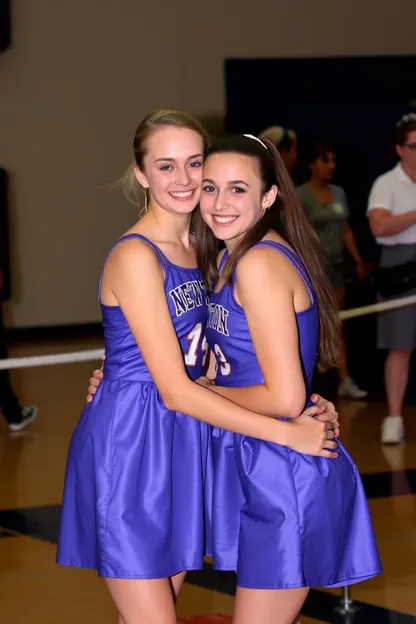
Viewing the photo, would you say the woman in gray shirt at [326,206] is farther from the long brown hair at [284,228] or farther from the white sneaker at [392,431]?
the long brown hair at [284,228]

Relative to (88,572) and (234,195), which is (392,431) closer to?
(88,572)

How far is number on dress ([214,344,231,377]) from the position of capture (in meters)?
2.32

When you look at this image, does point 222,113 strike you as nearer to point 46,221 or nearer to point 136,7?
point 136,7

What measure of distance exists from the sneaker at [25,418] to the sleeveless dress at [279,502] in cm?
409

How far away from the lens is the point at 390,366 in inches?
223

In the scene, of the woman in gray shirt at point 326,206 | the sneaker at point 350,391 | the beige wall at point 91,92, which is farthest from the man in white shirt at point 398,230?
the beige wall at point 91,92

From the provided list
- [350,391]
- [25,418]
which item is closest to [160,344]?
[25,418]

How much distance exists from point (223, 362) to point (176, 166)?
461 mm

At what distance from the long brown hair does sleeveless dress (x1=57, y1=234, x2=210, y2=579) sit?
0.23m

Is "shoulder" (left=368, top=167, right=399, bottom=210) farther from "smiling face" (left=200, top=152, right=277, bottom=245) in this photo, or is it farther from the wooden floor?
"smiling face" (left=200, top=152, right=277, bottom=245)

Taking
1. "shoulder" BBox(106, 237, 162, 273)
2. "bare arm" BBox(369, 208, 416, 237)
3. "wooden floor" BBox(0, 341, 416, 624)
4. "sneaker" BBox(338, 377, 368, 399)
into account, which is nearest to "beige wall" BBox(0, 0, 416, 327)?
"wooden floor" BBox(0, 341, 416, 624)

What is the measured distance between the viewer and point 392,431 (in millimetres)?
5625

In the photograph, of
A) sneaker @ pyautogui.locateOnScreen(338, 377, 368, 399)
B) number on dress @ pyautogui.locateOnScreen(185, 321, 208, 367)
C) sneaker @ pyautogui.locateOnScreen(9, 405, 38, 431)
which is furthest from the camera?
sneaker @ pyautogui.locateOnScreen(338, 377, 368, 399)

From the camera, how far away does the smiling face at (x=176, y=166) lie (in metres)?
2.41
